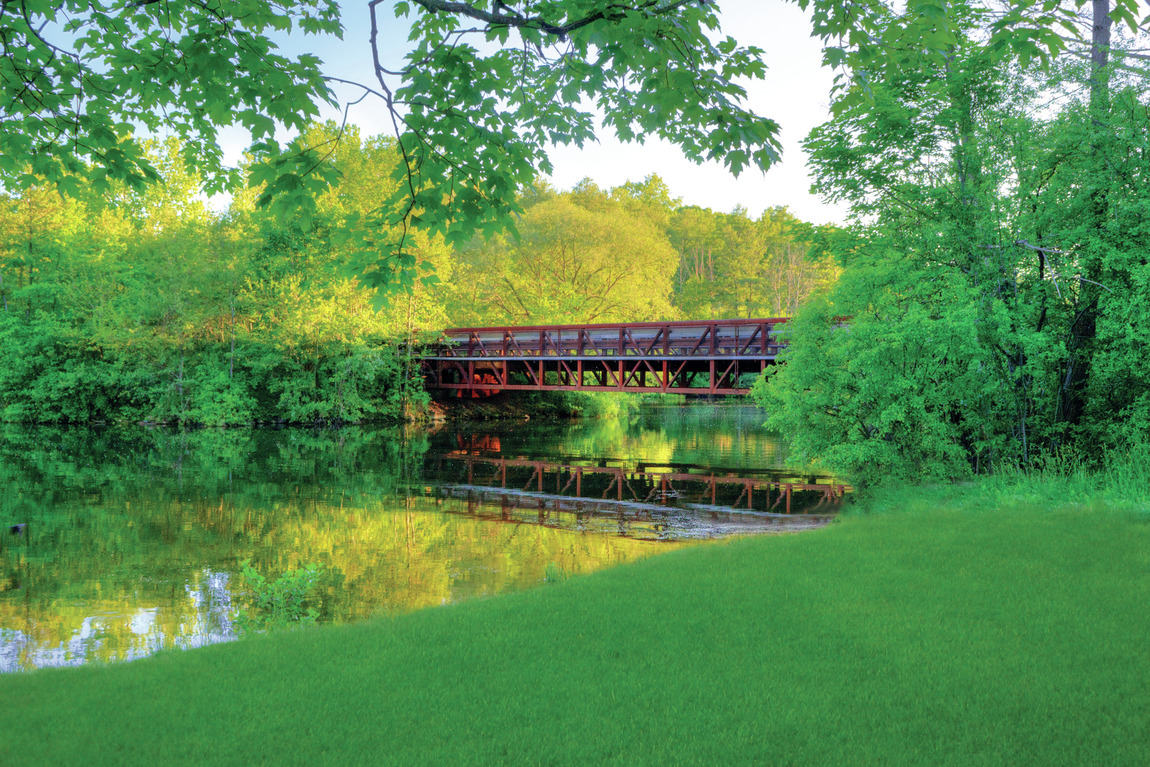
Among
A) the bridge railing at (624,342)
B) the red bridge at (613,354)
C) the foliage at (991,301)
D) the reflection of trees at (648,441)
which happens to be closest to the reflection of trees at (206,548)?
the foliage at (991,301)

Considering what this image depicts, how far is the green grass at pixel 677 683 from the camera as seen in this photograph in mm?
3492

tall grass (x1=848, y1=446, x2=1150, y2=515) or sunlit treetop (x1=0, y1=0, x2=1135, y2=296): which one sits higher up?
sunlit treetop (x1=0, y1=0, x2=1135, y2=296)

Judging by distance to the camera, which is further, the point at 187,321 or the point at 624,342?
the point at 624,342

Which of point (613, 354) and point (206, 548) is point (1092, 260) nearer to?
point (206, 548)

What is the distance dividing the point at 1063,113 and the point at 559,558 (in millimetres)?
10680

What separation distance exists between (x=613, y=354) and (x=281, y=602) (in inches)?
978

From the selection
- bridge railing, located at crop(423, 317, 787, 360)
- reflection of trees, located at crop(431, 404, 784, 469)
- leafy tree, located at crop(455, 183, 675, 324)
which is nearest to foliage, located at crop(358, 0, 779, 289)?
reflection of trees, located at crop(431, 404, 784, 469)

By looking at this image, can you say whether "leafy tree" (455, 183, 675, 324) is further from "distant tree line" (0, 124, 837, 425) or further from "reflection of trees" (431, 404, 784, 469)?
"distant tree line" (0, 124, 837, 425)

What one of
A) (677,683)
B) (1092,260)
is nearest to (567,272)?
(1092,260)

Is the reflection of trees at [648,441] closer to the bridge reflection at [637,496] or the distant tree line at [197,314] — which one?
the bridge reflection at [637,496]

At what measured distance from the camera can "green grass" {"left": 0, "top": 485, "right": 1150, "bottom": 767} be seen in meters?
3.49

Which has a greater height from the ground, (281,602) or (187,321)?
(187,321)

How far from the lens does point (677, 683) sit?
165 inches

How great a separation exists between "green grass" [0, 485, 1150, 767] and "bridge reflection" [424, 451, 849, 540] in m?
6.25
